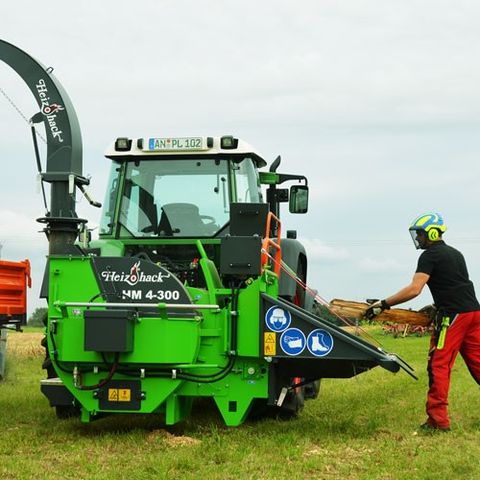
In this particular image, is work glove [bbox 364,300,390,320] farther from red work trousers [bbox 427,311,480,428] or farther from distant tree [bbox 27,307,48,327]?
distant tree [bbox 27,307,48,327]

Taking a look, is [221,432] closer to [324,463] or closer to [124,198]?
[324,463]

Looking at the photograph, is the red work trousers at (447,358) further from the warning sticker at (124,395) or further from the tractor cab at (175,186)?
the warning sticker at (124,395)

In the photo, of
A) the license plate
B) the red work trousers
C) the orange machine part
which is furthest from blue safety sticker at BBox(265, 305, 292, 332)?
the orange machine part

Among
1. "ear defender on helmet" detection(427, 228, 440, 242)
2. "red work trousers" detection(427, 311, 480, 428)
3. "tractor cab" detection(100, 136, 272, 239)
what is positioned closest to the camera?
"red work trousers" detection(427, 311, 480, 428)

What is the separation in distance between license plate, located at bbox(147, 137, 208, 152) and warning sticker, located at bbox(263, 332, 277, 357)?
2.38m

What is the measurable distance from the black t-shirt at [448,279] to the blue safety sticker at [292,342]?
137cm

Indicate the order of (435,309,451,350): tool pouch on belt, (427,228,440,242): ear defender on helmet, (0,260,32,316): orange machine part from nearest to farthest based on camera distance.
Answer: (435,309,451,350): tool pouch on belt, (427,228,440,242): ear defender on helmet, (0,260,32,316): orange machine part

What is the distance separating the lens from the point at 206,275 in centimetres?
753

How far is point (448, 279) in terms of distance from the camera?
7.95m

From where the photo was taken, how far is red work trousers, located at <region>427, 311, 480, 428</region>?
767cm

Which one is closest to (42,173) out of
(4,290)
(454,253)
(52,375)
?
(4,290)

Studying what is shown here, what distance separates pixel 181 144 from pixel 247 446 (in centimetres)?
335

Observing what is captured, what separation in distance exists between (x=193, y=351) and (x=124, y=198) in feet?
7.82

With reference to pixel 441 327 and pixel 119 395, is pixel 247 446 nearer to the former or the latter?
pixel 119 395
